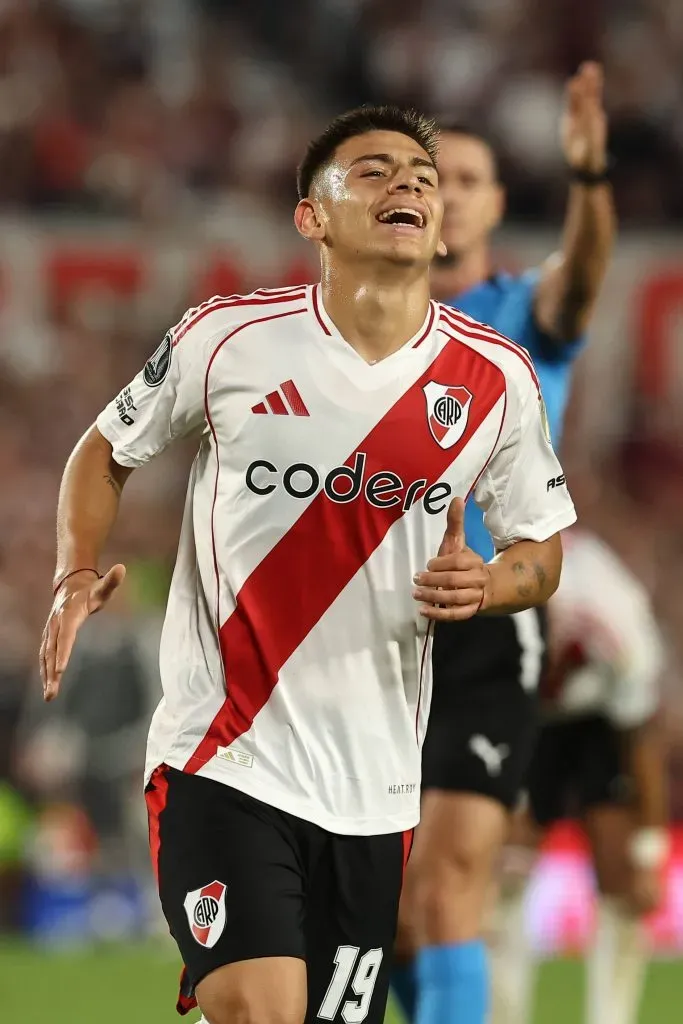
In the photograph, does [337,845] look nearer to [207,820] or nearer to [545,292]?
[207,820]

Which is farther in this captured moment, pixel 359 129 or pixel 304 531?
pixel 359 129

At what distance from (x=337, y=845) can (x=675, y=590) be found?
27.5 feet

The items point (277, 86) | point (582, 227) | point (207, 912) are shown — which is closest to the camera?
point (207, 912)

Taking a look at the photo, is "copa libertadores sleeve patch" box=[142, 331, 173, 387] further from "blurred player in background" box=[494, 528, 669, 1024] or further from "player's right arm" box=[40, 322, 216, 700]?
"blurred player in background" box=[494, 528, 669, 1024]

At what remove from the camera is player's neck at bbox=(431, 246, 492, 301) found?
5129 mm

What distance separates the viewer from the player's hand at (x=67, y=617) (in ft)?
11.0

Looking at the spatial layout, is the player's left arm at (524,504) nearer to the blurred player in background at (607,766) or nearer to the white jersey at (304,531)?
the white jersey at (304,531)

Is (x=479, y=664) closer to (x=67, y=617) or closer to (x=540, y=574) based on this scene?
(x=540, y=574)

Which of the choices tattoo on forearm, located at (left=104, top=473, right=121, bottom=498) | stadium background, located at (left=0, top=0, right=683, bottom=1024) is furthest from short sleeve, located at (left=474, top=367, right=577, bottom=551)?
stadium background, located at (left=0, top=0, right=683, bottom=1024)

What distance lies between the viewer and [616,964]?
243 inches

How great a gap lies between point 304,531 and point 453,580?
0.39 metres

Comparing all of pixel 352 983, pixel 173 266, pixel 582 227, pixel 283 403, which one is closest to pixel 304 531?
pixel 283 403

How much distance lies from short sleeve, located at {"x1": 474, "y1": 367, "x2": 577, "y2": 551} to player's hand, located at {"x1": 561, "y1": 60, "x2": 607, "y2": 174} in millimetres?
1404

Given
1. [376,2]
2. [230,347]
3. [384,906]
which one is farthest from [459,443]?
[376,2]
